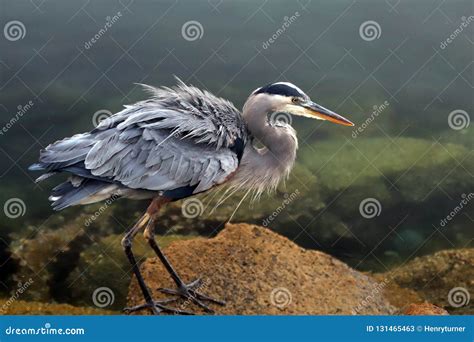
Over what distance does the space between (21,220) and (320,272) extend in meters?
2.51

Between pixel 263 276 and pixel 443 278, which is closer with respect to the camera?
pixel 263 276

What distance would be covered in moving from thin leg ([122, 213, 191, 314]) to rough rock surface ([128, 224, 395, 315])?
2.8 inches

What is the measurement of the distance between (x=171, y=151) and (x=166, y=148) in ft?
0.14

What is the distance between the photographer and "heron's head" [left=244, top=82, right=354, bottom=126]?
5.34 metres

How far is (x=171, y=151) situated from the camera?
499 centimetres

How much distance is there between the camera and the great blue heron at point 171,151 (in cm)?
489

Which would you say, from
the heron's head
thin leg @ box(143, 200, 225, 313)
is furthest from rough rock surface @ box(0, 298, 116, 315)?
the heron's head

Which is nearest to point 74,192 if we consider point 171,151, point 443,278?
point 171,151

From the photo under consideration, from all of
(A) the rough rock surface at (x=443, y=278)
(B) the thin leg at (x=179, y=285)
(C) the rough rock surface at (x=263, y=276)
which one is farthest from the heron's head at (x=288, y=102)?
(A) the rough rock surface at (x=443, y=278)

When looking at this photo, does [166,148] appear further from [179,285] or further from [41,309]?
[41,309]

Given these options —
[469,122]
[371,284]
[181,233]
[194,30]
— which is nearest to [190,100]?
[194,30]

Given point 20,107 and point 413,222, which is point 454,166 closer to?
point 413,222

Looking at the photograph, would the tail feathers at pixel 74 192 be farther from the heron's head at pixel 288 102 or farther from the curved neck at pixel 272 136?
the heron's head at pixel 288 102

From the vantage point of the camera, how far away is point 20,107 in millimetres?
5871
